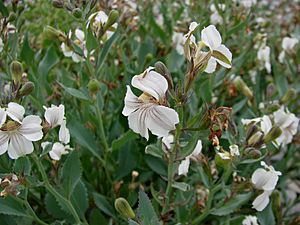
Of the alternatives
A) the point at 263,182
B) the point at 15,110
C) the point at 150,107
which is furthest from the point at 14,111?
the point at 263,182

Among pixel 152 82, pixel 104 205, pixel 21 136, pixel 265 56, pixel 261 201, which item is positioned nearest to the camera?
pixel 152 82

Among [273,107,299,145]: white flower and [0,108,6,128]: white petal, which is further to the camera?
[273,107,299,145]: white flower

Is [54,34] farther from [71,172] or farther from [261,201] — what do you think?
[261,201]

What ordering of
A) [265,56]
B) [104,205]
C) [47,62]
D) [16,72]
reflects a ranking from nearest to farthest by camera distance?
[16,72] < [104,205] < [47,62] < [265,56]

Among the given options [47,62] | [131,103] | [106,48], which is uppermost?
[131,103]

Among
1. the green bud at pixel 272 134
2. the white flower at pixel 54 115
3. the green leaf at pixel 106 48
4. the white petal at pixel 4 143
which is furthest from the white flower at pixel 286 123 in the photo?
the white petal at pixel 4 143

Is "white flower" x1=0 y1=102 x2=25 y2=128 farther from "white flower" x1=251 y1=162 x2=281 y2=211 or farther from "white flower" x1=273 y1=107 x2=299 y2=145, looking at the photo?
"white flower" x1=273 y1=107 x2=299 y2=145

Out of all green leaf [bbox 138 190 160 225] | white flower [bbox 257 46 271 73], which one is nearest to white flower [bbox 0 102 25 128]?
green leaf [bbox 138 190 160 225]

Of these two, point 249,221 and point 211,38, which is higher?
point 211,38
